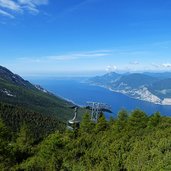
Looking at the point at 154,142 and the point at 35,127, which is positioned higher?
the point at 154,142

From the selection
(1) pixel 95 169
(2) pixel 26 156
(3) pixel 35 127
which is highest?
(1) pixel 95 169

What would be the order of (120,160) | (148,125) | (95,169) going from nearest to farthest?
(95,169) < (120,160) < (148,125)

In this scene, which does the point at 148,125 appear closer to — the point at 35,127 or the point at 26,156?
the point at 26,156

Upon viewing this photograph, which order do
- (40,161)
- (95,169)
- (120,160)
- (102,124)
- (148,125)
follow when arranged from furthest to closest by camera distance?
(102,124) < (148,125) < (40,161) < (120,160) < (95,169)

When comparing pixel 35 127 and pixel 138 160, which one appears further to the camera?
pixel 35 127

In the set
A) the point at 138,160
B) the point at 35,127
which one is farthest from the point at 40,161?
the point at 35,127

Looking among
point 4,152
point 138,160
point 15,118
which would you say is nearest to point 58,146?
point 4,152

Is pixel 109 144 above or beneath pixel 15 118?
above

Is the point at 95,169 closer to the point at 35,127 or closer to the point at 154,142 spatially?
→ the point at 154,142

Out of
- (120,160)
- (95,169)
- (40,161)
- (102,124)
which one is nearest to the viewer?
(95,169)
